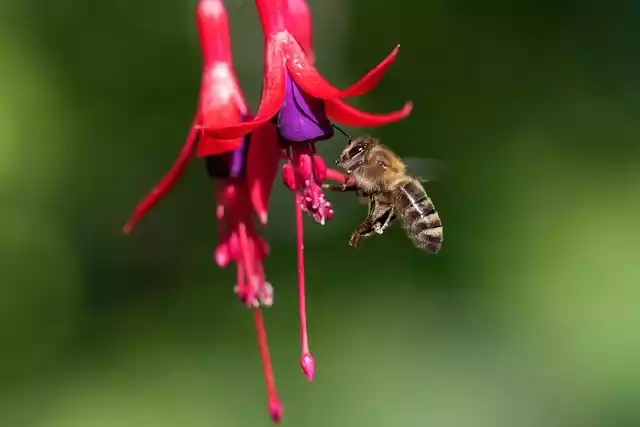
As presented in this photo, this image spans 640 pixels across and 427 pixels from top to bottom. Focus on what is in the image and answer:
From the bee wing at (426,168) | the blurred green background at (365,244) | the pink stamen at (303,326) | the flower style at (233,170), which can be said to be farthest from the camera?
the blurred green background at (365,244)

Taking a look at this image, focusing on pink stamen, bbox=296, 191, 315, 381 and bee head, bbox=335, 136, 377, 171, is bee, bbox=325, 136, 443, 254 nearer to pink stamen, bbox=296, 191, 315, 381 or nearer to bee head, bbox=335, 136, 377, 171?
bee head, bbox=335, 136, 377, 171

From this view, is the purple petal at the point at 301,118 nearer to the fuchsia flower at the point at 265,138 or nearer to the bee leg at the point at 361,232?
Answer: the fuchsia flower at the point at 265,138

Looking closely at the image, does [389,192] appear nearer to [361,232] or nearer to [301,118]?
[361,232]

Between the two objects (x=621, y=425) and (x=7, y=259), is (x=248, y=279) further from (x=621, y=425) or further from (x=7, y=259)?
(x=7, y=259)

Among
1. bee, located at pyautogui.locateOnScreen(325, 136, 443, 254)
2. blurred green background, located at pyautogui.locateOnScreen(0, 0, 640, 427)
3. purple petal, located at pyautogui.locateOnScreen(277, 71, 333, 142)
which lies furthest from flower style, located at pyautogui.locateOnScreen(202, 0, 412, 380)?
blurred green background, located at pyautogui.locateOnScreen(0, 0, 640, 427)

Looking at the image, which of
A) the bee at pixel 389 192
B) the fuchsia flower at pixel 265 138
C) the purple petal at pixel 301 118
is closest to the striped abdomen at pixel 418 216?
the bee at pixel 389 192

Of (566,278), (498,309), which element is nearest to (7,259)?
(498,309)

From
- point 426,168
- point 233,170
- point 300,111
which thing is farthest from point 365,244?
point 300,111
